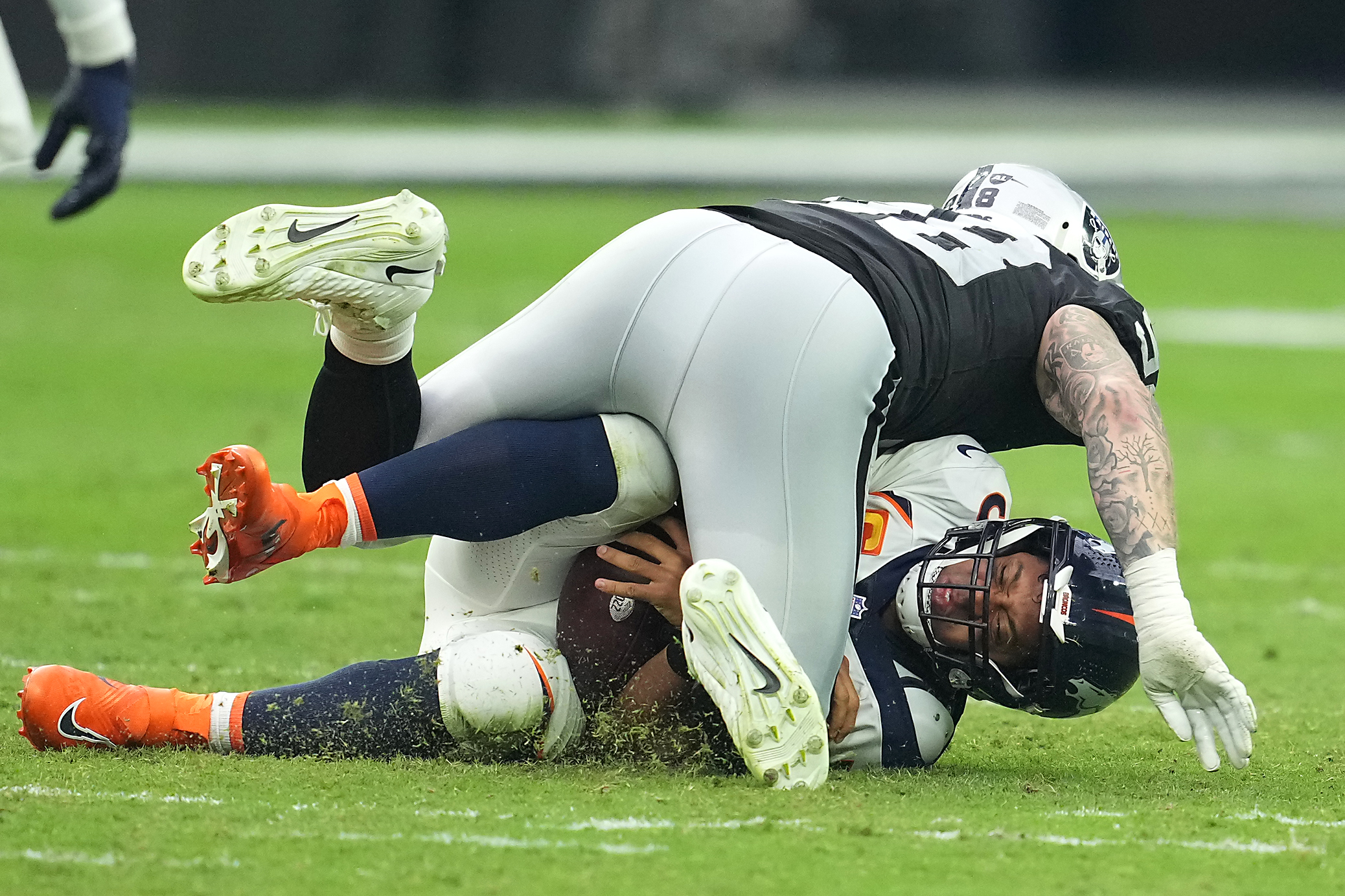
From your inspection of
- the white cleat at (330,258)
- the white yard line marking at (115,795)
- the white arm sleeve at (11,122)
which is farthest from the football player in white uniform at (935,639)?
the white arm sleeve at (11,122)

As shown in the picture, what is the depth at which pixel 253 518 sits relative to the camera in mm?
2947

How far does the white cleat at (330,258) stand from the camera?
3.08m

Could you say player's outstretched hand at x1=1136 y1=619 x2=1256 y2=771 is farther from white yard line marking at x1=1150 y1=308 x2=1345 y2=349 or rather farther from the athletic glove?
white yard line marking at x1=1150 y1=308 x2=1345 y2=349

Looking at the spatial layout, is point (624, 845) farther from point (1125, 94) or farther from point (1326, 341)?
point (1125, 94)

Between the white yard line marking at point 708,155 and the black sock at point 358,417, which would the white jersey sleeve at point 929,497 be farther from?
the white yard line marking at point 708,155

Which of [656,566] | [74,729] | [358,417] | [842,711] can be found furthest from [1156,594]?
[74,729]

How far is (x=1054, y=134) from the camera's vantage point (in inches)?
732

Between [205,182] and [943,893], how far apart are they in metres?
14.0

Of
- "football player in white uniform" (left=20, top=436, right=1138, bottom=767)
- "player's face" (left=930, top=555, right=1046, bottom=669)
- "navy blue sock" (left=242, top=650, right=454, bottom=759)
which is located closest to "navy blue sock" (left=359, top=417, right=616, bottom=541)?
"football player in white uniform" (left=20, top=436, right=1138, bottom=767)

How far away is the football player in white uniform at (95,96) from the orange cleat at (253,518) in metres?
1.39

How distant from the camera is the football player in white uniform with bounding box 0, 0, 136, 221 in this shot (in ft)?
13.7

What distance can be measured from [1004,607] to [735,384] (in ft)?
1.99

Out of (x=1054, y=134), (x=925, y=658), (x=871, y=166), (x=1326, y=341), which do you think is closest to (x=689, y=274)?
(x=925, y=658)

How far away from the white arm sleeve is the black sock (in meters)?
0.92
